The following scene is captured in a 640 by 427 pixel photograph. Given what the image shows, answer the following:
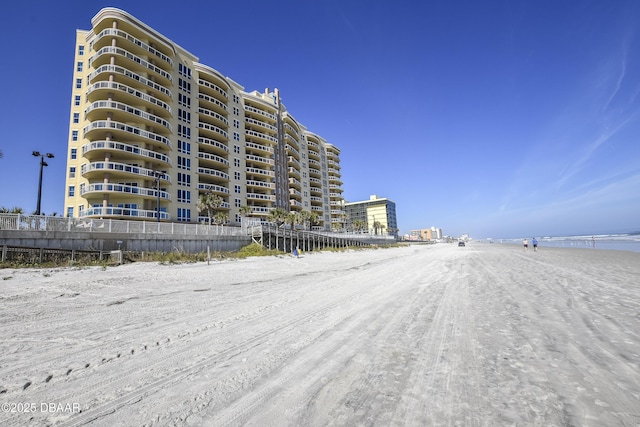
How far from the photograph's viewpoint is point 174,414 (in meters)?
2.57

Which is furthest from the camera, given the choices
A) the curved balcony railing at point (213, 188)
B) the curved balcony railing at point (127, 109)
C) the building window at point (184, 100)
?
the building window at point (184, 100)

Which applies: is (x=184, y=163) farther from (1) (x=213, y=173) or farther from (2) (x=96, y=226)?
(2) (x=96, y=226)

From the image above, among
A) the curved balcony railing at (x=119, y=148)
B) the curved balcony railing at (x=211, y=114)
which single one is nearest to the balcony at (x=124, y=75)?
the curved balcony railing at (x=211, y=114)

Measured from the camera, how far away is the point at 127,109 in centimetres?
3359

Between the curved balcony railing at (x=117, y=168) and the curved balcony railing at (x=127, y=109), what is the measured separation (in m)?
6.73

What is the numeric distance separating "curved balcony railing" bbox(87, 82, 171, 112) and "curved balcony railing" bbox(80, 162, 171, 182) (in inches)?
367

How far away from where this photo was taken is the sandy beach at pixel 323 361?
2578mm

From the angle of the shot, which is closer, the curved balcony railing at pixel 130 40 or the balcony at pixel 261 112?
the curved balcony railing at pixel 130 40

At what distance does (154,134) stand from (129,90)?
19.3ft

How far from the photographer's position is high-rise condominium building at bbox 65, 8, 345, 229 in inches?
1281

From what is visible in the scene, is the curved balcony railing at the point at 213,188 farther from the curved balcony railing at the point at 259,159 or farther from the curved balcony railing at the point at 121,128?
the curved balcony railing at the point at 259,159

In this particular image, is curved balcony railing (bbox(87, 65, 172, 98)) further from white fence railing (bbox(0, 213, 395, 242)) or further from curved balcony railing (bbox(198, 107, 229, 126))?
white fence railing (bbox(0, 213, 395, 242))

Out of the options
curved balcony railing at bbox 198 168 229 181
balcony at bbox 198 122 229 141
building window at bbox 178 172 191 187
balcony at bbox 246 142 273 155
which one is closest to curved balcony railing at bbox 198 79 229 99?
balcony at bbox 198 122 229 141

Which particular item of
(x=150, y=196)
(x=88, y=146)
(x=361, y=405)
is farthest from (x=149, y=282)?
(x=88, y=146)
